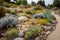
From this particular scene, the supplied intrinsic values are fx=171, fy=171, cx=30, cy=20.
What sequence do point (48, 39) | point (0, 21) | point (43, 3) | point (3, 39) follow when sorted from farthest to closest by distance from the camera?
1. point (43, 3)
2. point (0, 21)
3. point (48, 39)
4. point (3, 39)

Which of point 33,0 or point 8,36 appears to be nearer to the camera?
point 8,36

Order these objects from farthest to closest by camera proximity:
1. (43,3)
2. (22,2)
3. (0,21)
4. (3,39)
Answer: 1. (43,3)
2. (22,2)
3. (0,21)
4. (3,39)

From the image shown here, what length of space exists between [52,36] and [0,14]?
2.93 m

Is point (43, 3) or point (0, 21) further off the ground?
point (0, 21)

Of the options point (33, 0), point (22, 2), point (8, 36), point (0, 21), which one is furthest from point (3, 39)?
point (33, 0)

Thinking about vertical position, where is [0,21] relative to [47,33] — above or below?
above

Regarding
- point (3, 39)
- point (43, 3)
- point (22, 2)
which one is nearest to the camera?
point (3, 39)

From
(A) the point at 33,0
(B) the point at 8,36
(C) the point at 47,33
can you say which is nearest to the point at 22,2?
(A) the point at 33,0

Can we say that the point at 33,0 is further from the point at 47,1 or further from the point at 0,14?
the point at 0,14

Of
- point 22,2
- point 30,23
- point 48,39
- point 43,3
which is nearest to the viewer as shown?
point 48,39

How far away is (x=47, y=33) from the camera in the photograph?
746cm

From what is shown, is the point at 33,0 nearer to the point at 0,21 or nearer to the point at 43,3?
the point at 43,3

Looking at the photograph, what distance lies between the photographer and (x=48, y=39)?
21.9 ft

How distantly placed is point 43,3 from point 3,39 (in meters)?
13.0
